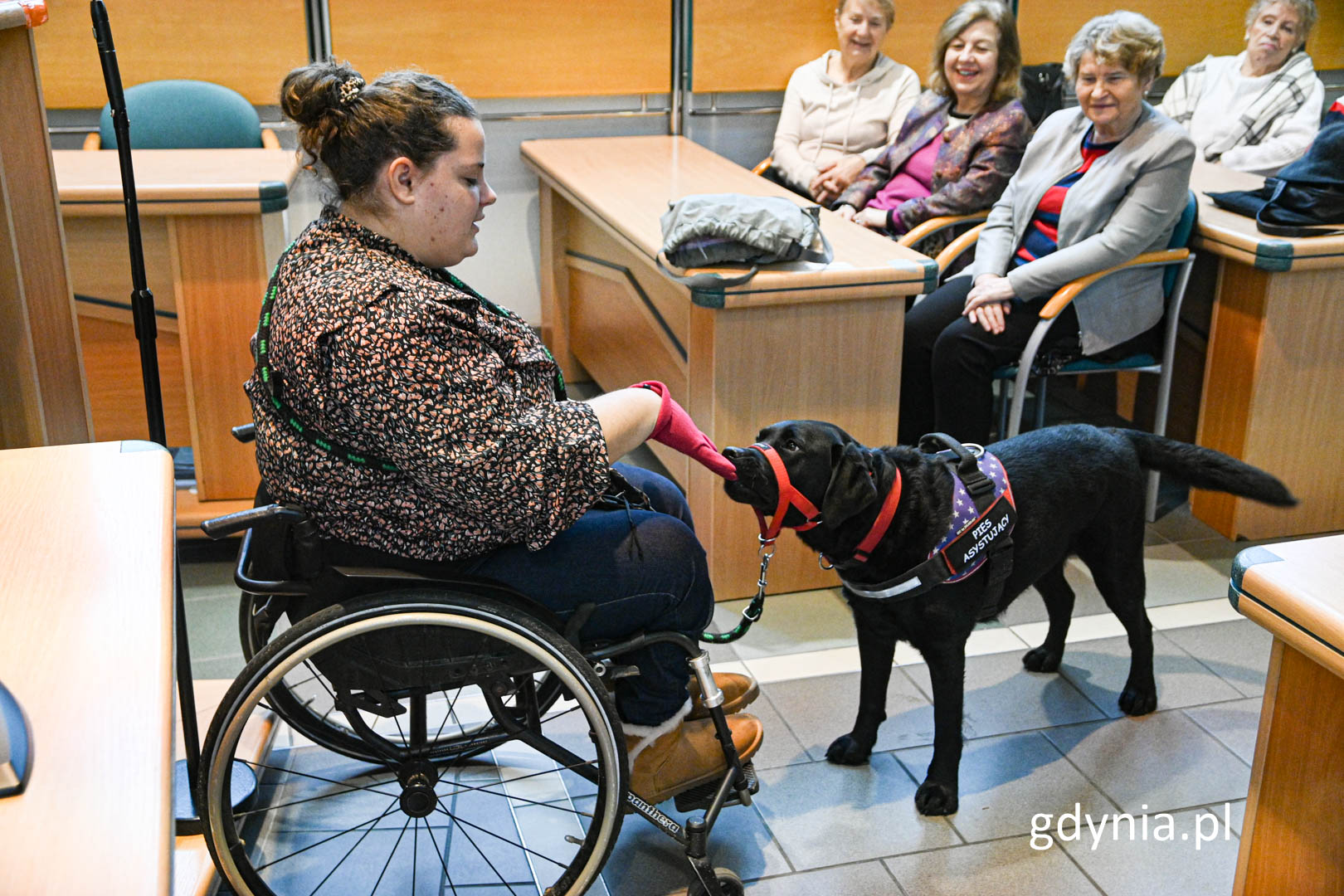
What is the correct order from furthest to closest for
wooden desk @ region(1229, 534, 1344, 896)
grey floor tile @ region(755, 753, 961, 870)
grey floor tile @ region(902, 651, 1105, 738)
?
grey floor tile @ region(902, 651, 1105, 738)
grey floor tile @ region(755, 753, 961, 870)
wooden desk @ region(1229, 534, 1344, 896)

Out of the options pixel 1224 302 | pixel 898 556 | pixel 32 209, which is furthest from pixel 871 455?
pixel 1224 302

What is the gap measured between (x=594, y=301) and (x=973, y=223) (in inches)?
48.5

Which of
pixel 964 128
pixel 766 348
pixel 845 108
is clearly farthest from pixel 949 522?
pixel 845 108

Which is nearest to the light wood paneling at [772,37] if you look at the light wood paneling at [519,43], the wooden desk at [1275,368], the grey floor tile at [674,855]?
the light wood paneling at [519,43]

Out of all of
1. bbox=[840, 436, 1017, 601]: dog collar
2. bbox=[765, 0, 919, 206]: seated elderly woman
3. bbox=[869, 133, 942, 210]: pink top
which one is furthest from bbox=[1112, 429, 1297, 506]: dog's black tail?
bbox=[765, 0, 919, 206]: seated elderly woman

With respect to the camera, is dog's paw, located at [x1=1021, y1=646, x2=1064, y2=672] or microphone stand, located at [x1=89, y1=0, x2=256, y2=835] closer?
microphone stand, located at [x1=89, y1=0, x2=256, y2=835]

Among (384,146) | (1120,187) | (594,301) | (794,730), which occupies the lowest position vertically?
(794,730)

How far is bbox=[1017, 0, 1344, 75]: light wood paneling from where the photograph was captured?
177 inches

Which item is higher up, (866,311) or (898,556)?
(866,311)

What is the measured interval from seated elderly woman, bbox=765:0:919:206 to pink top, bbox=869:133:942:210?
0.20 meters

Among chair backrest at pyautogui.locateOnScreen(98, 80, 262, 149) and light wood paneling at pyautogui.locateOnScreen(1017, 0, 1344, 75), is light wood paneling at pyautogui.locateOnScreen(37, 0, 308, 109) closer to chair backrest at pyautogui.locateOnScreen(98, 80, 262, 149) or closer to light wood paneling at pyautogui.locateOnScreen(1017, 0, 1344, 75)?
chair backrest at pyautogui.locateOnScreen(98, 80, 262, 149)

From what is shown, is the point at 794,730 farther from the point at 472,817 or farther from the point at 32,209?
the point at 32,209

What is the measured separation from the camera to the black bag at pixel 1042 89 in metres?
4.25

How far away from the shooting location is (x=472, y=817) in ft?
6.71
